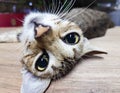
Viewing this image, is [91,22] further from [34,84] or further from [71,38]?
[34,84]

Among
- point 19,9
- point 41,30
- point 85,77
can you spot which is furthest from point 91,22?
point 19,9

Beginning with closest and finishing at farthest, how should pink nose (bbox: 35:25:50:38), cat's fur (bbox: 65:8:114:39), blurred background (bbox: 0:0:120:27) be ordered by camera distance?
pink nose (bbox: 35:25:50:38)
cat's fur (bbox: 65:8:114:39)
blurred background (bbox: 0:0:120:27)

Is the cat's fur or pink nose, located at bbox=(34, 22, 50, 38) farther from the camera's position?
the cat's fur

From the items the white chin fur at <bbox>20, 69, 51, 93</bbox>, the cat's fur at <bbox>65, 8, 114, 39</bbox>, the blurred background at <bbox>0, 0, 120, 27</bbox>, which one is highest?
the blurred background at <bbox>0, 0, 120, 27</bbox>

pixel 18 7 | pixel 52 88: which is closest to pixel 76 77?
pixel 52 88

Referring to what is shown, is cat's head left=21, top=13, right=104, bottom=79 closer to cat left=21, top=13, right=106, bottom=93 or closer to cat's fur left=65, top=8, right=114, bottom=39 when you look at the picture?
cat left=21, top=13, right=106, bottom=93

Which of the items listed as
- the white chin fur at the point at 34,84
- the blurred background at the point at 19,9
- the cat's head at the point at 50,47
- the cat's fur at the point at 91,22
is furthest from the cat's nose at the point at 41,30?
the blurred background at the point at 19,9

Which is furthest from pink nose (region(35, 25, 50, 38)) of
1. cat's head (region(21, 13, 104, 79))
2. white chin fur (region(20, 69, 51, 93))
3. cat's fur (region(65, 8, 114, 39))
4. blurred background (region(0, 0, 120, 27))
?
blurred background (region(0, 0, 120, 27))

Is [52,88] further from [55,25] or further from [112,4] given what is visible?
[112,4]
